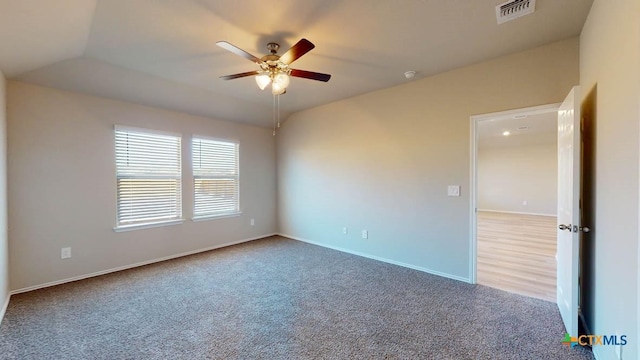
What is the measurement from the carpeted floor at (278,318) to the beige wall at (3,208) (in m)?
0.17

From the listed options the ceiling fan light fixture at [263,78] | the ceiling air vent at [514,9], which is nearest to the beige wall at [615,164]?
the ceiling air vent at [514,9]

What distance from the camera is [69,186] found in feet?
10.7

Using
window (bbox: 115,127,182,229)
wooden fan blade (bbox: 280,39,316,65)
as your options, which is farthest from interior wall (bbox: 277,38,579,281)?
window (bbox: 115,127,182,229)

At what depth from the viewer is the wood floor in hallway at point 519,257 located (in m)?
3.12

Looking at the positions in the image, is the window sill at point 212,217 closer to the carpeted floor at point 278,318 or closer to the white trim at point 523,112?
the carpeted floor at point 278,318

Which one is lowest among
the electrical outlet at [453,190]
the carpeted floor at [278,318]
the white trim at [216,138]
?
the carpeted floor at [278,318]

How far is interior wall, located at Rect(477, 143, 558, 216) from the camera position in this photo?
27.3 feet

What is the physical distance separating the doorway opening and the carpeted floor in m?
0.65

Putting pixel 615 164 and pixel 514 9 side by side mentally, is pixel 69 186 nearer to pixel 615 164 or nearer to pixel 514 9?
pixel 514 9

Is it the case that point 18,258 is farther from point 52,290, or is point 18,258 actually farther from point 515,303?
point 515,303

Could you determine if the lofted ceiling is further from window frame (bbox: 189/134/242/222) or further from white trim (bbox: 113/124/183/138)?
window frame (bbox: 189/134/242/222)

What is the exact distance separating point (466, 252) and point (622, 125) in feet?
6.95

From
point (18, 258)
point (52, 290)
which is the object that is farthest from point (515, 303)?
point (18, 258)

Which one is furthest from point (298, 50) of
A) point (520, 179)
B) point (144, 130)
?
point (520, 179)
